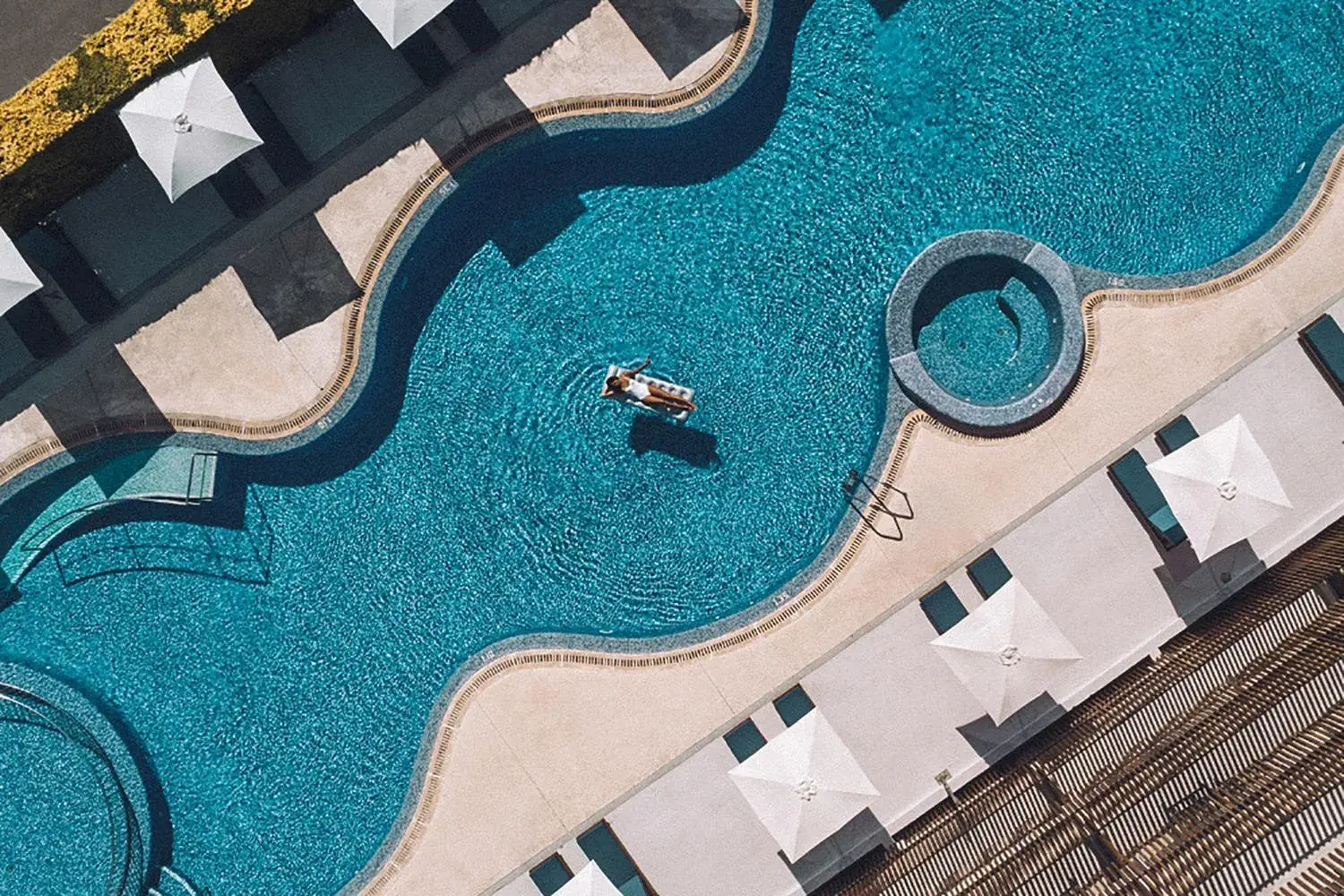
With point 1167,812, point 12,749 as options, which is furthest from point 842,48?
point 12,749

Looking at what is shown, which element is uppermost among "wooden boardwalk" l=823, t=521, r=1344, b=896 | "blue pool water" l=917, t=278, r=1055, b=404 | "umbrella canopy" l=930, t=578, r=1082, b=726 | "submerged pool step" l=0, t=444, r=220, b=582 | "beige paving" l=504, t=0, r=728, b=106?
"beige paving" l=504, t=0, r=728, b=106

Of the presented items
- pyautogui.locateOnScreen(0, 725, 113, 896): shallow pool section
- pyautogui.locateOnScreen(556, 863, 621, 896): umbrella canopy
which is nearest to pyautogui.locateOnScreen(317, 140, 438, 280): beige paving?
pyautogui.locateOnScreen(0, 725, 113, 896): shallow pool section

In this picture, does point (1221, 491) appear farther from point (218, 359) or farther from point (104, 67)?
point (104, 67)

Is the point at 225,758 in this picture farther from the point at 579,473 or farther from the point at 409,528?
the point at 579,473

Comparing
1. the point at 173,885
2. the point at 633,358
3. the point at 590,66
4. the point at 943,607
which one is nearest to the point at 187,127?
the point at 590,66

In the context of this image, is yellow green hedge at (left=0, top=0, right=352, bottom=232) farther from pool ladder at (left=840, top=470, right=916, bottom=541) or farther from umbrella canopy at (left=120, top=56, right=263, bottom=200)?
pool ladder at (left=840, top=470, right=916, bottom=541)

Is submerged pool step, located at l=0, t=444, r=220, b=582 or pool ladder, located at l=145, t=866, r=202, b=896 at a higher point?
submerged pool step, located at l=0, t=444, r=220, b=582

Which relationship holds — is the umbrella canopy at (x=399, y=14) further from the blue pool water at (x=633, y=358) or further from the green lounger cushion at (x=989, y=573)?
the green lounger cushion at (x=989, y=573)
